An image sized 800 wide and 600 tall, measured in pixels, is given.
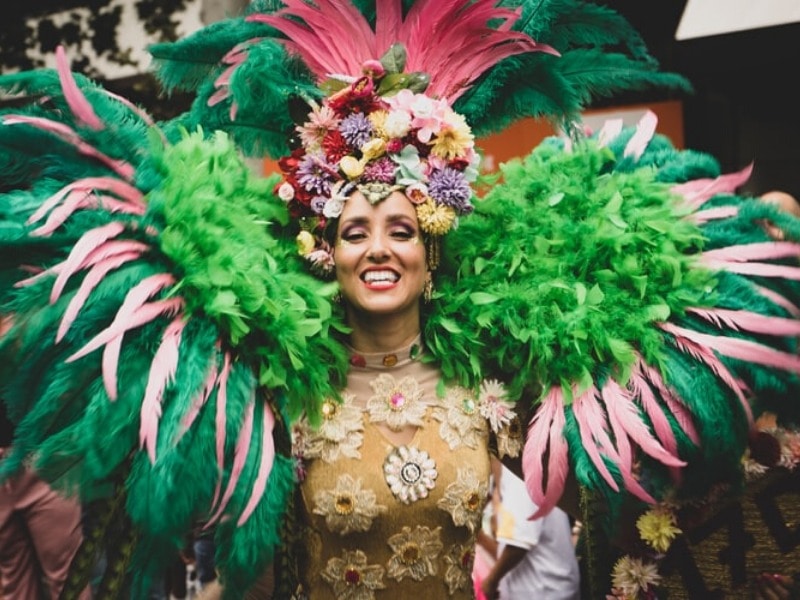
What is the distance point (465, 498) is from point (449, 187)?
0.76 metres

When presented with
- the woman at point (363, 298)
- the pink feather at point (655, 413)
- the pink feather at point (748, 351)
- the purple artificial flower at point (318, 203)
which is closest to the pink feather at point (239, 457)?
the woman at point (363, 298)

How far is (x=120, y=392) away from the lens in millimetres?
1418

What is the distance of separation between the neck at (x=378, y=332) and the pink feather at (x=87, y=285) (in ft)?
2.04

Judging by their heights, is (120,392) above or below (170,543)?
above

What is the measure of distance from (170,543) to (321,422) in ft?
1.51

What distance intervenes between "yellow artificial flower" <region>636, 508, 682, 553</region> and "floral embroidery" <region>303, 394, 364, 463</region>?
79 cm

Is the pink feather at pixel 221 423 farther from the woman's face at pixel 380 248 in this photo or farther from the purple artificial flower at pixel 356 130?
the purple artificial flower at pixel 356 130

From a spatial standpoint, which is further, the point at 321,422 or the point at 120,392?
the point at 321,422

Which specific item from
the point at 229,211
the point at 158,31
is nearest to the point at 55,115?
the point at 229,211

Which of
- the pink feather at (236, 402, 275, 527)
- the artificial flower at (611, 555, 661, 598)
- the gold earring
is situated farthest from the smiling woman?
the artificial flower at (611, 555, 661, 598)

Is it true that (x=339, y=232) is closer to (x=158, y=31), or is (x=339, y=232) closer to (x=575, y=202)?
(x=575, y=202)

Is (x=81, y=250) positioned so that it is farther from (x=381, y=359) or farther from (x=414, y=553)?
(x=414, y=553)

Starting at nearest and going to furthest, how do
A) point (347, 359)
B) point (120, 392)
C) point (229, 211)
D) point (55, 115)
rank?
point (120, 392), point (55, 115), point (229, 211), point (347, 359)

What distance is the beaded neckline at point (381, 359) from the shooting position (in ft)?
6.27
